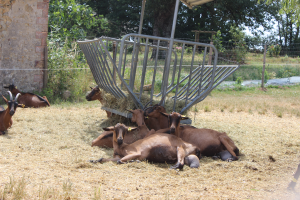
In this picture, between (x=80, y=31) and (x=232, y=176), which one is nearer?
(x=232, y=176)

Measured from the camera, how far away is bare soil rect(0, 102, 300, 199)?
11.1 feet

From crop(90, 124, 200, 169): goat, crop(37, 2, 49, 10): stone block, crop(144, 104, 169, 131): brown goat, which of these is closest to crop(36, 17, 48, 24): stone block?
crop(37, 2, 49, 10): stone block

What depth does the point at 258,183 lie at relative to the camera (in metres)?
3.87

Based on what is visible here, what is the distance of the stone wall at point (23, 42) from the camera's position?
941cm

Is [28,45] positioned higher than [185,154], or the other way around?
[28,45]

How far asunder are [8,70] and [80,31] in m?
4.97

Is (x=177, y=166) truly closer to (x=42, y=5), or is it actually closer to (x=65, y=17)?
(x=42, y=5)

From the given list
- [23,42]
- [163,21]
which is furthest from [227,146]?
[163,21]

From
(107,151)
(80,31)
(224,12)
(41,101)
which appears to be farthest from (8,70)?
(224,12)

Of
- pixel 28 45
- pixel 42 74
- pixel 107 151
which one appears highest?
pixel 28 45

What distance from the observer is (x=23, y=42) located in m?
9.71

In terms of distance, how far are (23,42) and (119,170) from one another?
715 centimetres

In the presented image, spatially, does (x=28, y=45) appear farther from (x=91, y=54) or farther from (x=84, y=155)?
(x=84, y=155)

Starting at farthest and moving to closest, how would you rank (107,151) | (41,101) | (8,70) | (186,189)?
(8,70) < (41,101) < (107,151) < (186,189)
